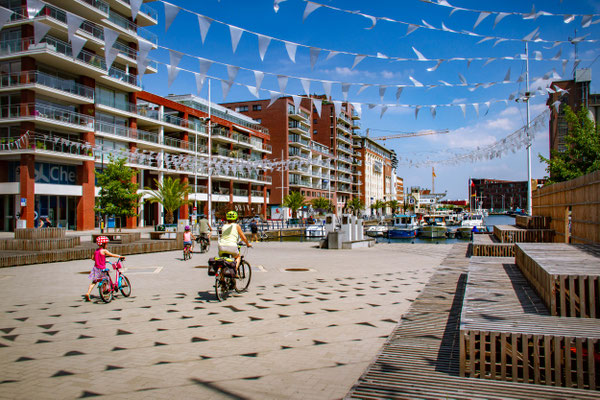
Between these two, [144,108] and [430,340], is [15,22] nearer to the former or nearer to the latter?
[144,108]

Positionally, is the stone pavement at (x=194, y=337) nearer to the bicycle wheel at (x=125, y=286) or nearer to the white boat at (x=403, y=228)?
the bicycle wheel at (x=125, y=286)

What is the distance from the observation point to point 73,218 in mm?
38781

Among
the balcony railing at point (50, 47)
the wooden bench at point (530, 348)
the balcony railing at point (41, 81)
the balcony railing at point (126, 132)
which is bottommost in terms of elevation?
the wooden bench at point (530, 348)

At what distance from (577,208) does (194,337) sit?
10.7 m

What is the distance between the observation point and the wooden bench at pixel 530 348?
3.86 m

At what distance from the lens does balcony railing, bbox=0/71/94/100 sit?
33375mm

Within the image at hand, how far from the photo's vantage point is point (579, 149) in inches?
874

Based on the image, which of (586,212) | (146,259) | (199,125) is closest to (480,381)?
(586,212)

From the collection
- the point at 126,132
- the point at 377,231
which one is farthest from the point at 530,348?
the point at 377,231

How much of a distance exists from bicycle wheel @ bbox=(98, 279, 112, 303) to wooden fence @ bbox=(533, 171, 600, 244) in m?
10.7

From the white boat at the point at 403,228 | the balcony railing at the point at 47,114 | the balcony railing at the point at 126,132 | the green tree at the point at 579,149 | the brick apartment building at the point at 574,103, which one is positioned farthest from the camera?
the white boat at the point at 403,228

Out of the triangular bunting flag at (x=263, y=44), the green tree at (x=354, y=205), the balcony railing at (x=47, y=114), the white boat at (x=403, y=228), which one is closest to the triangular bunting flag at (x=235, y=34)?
the triangular bunting flag at (x=263, y=44)

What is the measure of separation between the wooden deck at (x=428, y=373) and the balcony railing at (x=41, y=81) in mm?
35956

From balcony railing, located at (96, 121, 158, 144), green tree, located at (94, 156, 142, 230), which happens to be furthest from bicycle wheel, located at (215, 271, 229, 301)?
balcony railing, located at (96, 121, 158, 144)
